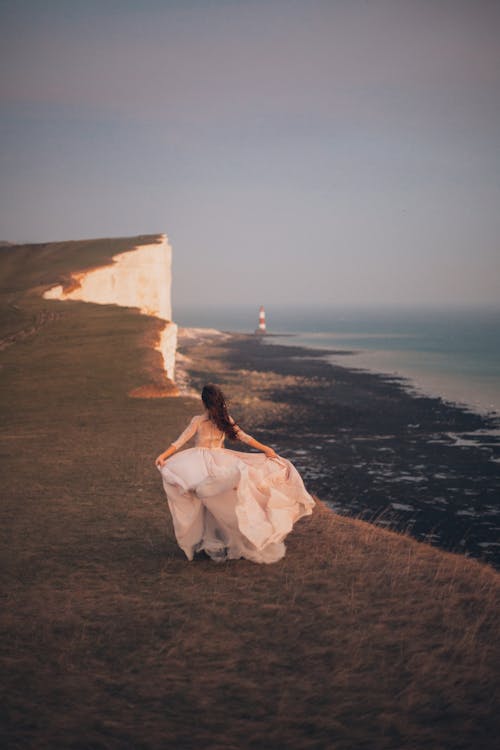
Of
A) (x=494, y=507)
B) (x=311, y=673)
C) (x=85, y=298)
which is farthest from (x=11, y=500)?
(x=85, y=298)

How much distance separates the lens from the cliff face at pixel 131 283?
4666 centimetres

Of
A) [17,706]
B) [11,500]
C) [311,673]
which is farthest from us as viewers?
[11,500]

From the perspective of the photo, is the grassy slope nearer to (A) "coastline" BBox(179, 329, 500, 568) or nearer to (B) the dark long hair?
(B) the dark long hair

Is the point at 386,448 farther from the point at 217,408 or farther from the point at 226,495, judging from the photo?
the point at 226,495

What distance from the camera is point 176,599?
7.56m

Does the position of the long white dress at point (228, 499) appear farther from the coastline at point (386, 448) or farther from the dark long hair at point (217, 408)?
the coastline at point (386, 448)

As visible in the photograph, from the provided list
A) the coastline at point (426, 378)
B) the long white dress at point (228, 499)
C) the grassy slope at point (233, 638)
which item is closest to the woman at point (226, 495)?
the long white dress at point (228, 499)

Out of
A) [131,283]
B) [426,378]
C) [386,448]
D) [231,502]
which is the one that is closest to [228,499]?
[231,502]

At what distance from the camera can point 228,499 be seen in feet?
27.4

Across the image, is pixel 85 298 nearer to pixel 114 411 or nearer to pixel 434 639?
pixel 114 411

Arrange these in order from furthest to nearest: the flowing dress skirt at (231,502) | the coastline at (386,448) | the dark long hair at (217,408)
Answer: the coastline at (386,448), the dark long hair at (217,408), the flowing dress skirt at (231,502)

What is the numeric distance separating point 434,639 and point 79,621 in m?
3.65

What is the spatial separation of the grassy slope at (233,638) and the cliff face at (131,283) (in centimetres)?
3547

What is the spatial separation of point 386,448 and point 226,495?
18803 millimetres
